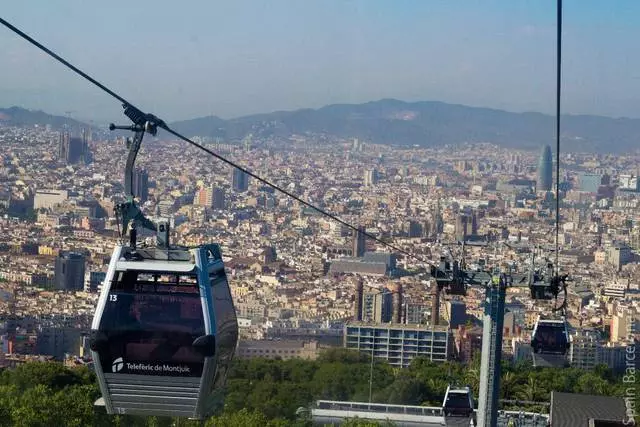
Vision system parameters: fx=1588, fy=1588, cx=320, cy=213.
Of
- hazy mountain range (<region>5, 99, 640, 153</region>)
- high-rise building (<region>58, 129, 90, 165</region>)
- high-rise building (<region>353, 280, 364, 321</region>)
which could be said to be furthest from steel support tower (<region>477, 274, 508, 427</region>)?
hazy mountain range (<region>5, 99, 640, 153</region>)

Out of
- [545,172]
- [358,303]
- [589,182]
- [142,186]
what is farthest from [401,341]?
[545,172]

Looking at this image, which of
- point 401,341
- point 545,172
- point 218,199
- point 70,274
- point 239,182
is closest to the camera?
point 401,341

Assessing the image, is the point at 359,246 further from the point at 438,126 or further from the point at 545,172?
the point at 438,126

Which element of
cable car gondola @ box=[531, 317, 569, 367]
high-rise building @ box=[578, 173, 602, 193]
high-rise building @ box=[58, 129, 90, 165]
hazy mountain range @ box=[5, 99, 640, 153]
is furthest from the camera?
hazy mountain range @ box=[5, 99, 640, 153]

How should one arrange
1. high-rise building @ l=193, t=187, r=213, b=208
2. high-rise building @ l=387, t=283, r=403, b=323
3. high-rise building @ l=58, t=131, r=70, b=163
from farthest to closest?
high-rise building @ l=58, t=131, r=70, b=163 → high-rise building @ l=193, t=187, r=213, b=208 → high-rise building @ l=387, t=283, r=403, b=323

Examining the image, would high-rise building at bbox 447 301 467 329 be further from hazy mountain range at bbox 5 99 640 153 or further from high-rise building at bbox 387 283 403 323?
hazy mountain range at bbox 5 99 640 153

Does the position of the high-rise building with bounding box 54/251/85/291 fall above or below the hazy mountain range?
below
